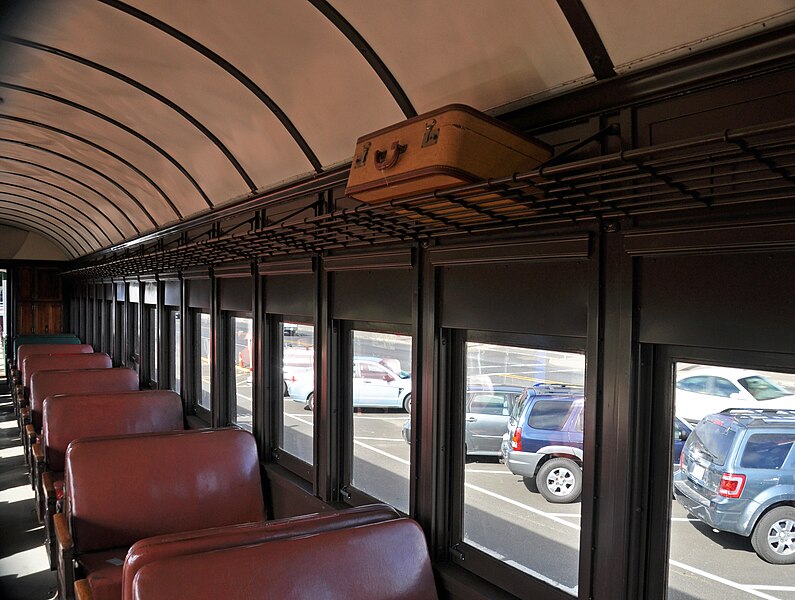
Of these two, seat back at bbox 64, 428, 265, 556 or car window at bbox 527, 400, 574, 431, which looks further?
seat back at bbox 64, 428, 265, 556

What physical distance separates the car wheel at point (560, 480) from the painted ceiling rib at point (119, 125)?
4.25m

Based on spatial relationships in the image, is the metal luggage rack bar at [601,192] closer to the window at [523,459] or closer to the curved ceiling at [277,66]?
the curved ceiling at [277,66]

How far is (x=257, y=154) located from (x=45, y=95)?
180cm

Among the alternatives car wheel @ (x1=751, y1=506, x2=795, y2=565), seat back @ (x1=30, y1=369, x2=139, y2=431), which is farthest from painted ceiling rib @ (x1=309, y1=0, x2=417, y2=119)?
seat back @ (x1=30, y1=369, x2=139, y2=431)

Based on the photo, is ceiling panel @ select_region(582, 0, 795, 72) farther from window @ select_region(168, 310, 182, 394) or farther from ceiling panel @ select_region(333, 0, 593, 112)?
window @ select_region(168, 310, 182, 394)

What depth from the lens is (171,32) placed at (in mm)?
3338

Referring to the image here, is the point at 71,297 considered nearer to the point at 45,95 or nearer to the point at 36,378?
the point at 36,378

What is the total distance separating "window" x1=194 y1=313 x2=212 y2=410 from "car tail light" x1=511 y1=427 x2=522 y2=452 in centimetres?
502

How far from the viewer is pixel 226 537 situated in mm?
2326

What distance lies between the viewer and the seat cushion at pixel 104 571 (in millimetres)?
3182

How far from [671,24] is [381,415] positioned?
2.82 metres

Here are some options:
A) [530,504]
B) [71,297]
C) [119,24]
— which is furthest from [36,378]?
[71,297]

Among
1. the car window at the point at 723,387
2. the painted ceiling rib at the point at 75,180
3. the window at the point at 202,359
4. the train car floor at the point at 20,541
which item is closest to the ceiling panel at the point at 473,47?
→ the car window at the point at 723,387

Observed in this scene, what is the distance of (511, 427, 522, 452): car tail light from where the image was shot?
288 centimetres
